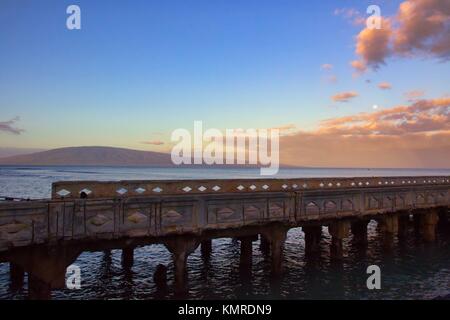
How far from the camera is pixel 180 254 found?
14.3 m

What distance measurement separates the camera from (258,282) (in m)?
17.5

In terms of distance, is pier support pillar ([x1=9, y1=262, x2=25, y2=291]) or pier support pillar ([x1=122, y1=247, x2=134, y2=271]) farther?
pier support pillar ([x1=122, y1=247, x2=134, y2=271])

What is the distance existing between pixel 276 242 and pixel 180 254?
5.00 meters

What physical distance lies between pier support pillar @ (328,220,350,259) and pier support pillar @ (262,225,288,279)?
14.0 ft

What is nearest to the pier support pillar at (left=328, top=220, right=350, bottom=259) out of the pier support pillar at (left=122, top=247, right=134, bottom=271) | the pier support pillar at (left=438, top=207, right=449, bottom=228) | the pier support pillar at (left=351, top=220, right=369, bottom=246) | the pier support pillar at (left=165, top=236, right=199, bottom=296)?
the pier support pillar at (left=351, top=220, right=369, bottom=246)

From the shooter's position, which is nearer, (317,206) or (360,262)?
(317,206)

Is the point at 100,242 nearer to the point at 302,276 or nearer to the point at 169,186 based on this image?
the point at 169,186

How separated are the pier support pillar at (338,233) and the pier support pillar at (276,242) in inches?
167

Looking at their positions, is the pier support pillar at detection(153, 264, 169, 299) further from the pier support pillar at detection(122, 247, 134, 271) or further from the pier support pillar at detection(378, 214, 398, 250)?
the pier support pillar at detection(378, 214, 398, 250)

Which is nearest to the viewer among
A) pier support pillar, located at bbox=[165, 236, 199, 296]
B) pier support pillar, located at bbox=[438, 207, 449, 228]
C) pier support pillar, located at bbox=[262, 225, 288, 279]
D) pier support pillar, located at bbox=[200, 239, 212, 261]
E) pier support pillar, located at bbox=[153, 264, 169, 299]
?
pier support pillar, located at bbox=[165, 236, 199, 296]

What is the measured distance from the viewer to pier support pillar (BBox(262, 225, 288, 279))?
1714 cm

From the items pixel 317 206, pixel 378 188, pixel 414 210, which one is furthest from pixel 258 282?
pixel 414 210
